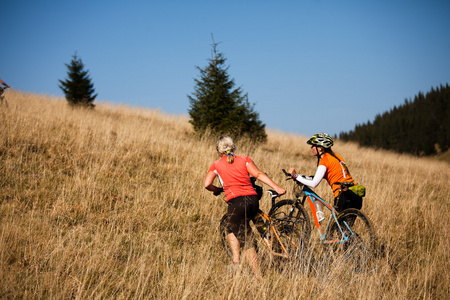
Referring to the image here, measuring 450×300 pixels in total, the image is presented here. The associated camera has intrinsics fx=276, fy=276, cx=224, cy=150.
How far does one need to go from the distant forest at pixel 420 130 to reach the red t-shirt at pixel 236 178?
176 ft

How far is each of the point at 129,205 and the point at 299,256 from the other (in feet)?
11.2

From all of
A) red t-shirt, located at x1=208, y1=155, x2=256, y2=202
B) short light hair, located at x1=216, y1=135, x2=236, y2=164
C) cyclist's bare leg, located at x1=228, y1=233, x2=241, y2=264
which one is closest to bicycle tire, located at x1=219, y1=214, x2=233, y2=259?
cyclist's bare leg, located at x1=228, y1=233, x2=241, y2=264

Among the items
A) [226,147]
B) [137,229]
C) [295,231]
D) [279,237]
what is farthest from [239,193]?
[137,229]

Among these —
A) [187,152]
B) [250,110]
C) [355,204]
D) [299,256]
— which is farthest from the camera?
[250,110]

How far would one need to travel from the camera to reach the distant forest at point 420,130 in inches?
2229

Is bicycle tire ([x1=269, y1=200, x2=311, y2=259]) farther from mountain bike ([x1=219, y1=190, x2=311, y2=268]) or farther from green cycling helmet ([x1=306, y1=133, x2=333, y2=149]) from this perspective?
green cycling helmet ([x1=306, y1=133, x2=333, y2=149])

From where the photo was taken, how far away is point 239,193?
3443 millimetres

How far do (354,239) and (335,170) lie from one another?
0.96 m

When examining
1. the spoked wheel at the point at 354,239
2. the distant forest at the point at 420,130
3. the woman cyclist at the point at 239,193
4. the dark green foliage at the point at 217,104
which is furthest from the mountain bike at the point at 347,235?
the distant forest at the point at 420,130

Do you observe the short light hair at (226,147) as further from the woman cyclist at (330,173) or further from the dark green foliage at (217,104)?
the dark green foliage at (217,104)

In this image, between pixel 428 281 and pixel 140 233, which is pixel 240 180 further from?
pixel 428 281

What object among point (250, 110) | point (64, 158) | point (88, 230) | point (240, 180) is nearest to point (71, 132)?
point (64, 158)

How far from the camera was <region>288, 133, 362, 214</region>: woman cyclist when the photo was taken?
12.7 feet

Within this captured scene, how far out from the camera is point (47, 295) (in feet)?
9.16
